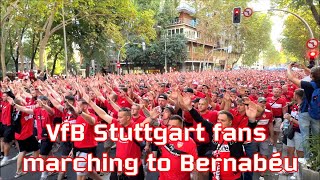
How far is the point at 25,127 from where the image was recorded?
275 inches

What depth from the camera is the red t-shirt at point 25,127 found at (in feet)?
22.5

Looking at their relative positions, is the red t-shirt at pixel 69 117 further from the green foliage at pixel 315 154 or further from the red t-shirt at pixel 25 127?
the green foliage at pixel 315 154

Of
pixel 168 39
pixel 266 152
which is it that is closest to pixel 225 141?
pixel 266 152

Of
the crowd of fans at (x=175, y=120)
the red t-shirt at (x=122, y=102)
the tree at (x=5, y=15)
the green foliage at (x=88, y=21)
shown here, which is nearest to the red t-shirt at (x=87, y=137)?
the crowd of fans at (x=175, y=120)

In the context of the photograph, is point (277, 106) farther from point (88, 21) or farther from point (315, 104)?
point (88, 21)

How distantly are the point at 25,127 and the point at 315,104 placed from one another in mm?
5822

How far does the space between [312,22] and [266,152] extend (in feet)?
91.3

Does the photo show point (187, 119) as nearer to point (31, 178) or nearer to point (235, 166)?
point (235, 166)

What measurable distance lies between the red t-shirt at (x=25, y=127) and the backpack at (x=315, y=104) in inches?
223

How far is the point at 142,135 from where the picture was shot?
4.78 m

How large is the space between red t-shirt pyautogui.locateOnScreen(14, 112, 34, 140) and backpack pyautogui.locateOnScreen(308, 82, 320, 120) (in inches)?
223

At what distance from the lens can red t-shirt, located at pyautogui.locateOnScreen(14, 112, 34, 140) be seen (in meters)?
6.85

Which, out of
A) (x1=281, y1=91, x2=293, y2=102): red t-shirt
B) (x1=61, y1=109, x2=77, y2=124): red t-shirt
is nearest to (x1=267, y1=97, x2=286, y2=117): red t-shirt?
(x1=281, y1=91, x2=293, y2=102): red t-shirt

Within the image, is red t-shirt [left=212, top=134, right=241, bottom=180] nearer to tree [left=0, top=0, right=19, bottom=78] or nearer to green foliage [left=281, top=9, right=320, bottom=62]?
tree [left=0, top=0, right=19, bottom=78]
